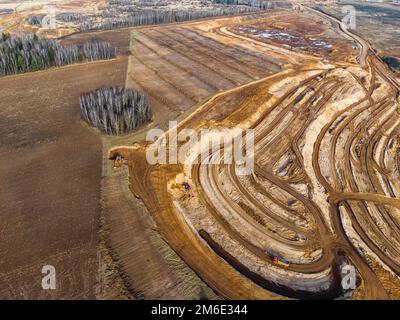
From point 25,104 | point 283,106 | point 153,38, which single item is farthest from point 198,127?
point 153,38

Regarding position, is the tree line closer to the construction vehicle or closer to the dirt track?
the dirt track

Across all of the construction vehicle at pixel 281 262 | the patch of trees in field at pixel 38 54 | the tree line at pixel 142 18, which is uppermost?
Result: the tree line at pixel 142 18

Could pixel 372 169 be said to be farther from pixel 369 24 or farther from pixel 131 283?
pixel 369 24

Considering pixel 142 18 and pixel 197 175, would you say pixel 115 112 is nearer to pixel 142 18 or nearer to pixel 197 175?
pixel 197 175

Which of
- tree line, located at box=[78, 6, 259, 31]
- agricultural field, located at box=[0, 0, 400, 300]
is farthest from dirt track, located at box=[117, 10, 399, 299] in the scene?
tree line, located at box=[78, 6, 259, 31]

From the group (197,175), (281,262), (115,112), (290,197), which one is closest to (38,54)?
(115,112)

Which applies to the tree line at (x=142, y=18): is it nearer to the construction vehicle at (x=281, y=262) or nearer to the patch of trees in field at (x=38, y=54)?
the patch of trees in field at (x=38, y=54)

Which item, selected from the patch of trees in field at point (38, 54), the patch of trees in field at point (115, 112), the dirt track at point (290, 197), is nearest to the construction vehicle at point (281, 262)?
the dirt track at point (290, 197)
